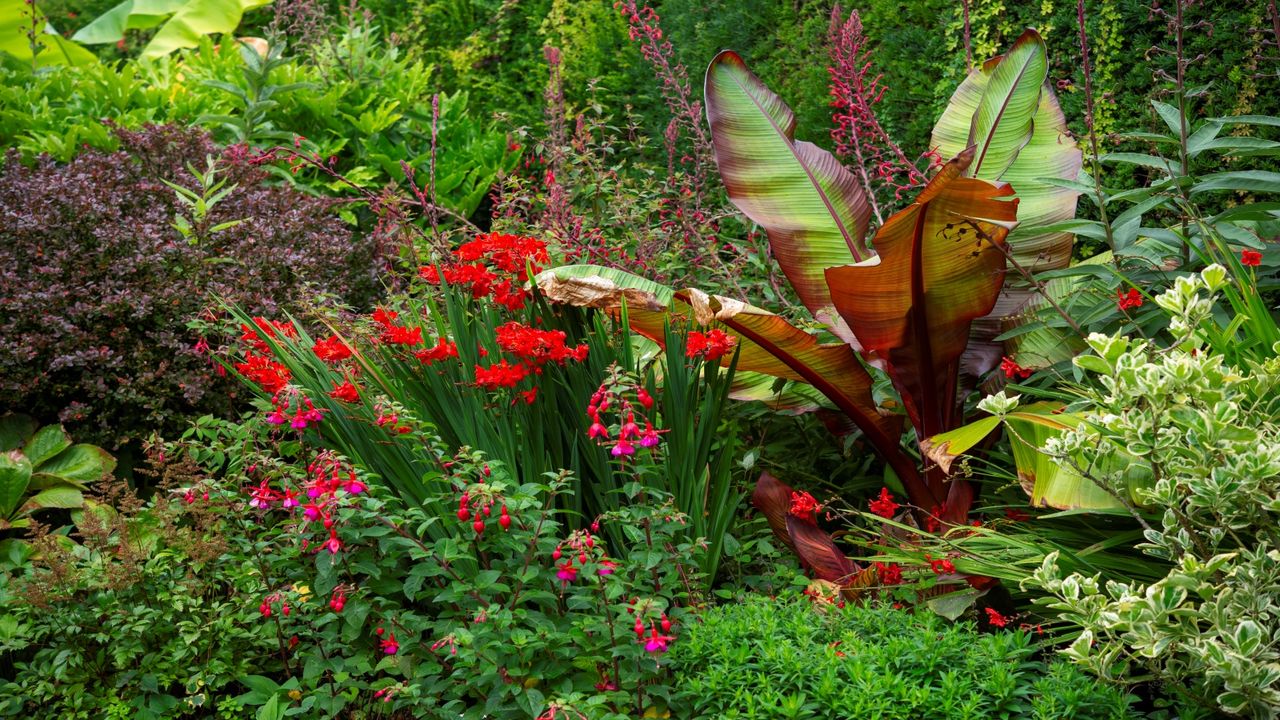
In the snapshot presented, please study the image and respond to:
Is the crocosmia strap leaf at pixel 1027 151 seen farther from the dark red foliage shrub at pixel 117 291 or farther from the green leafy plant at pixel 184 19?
the green leafy plant at pixel 184 19

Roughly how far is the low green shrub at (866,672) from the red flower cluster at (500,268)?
3.68 ft

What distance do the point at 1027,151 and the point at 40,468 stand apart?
153 inches

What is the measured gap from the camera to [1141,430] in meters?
2.20

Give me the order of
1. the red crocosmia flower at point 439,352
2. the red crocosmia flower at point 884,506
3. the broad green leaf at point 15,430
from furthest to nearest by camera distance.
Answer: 1. the broad green leaf at point 15,430
2. the red crocosmia flower at point 884,506
3. the red crocosmia flower at point 439,352

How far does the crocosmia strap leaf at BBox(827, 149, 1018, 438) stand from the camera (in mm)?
3191

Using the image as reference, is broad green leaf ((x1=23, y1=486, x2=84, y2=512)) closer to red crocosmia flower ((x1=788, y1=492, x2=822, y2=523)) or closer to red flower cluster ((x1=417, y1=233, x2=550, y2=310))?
red flower cluster ((x1=417, y1=233, x2=550, y2=310))

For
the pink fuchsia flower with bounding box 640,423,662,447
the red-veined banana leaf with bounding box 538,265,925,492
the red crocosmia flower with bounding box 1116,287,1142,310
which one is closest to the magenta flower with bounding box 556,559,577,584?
the pink fuchsia flower with bounding box 640,423,662,447

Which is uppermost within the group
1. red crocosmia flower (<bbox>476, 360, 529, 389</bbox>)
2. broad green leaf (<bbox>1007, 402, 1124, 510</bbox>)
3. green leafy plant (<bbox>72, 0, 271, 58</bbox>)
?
green leafy plant (<bbox>72, 0, 271, 58</bbox>)

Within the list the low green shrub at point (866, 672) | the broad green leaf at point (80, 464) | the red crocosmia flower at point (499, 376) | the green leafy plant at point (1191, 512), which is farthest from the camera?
the broad green leaf at point (80, 464)

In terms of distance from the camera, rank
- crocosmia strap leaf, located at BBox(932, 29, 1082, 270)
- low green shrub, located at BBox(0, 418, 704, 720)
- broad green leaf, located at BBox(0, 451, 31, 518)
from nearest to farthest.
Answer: low green shrub, located at BBox(0, 418, 704, 720), crocosmia strap leaf, located at BBox(932, 29, 1082, 270), broad green leaf, located at BBox(0, 451, 31, 518)

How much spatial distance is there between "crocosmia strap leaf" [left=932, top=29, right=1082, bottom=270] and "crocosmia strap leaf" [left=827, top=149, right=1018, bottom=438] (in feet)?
1.01

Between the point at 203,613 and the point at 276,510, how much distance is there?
1.96 ft

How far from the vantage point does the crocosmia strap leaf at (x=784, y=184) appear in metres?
3.82

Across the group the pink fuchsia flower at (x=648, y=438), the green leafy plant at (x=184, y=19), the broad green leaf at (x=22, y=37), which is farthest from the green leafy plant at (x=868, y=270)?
the green leafy plant at (x=184, y=19)
